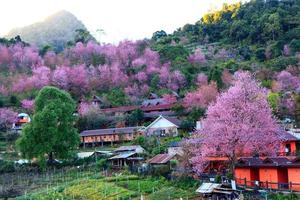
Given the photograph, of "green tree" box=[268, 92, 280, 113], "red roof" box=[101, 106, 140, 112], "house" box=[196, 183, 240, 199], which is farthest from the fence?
"red roof" box=[101, 106, 140, 112]

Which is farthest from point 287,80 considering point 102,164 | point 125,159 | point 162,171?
point 162,171

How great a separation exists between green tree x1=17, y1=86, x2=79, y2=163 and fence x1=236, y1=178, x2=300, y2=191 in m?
20.1

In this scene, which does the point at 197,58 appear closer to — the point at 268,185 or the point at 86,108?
the point at 86,108

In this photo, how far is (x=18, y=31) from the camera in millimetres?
127000

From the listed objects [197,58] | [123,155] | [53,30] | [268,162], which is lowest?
[268,162]

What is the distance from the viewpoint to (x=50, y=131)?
40.0m

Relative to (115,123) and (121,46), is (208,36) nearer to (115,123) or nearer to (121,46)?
(121,46)

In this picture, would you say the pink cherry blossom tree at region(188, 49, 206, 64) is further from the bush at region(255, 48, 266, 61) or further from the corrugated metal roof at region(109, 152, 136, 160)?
the corrugated metal roof at region(109, 152, 136, 160)

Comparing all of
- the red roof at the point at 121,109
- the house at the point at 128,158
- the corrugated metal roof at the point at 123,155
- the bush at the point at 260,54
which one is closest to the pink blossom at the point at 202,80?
the red roof at the point at 121,109

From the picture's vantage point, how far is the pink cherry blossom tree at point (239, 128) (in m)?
26.5

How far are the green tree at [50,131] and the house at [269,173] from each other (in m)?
19.6

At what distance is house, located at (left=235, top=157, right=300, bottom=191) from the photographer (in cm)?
2253

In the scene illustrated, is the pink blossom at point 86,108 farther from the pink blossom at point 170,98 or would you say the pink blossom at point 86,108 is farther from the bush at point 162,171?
the bush at point 162,171

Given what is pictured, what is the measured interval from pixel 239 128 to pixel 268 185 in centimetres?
414
